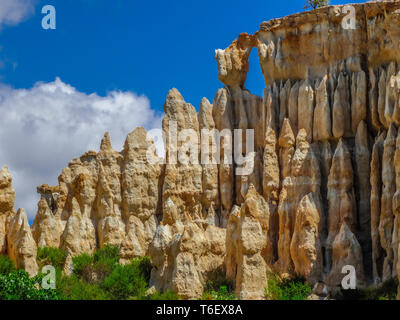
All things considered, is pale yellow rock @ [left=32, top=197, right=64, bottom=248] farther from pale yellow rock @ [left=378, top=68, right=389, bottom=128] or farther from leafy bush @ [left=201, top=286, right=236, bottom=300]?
pale yellow rock @ [left=378, top=68, right=389, bottom=128]

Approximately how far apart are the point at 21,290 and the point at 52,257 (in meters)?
7.86

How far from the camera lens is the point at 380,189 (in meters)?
39.7

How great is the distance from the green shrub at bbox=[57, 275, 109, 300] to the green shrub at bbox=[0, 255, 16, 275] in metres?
2.22

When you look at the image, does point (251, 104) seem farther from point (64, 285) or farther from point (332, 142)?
point (64, 285)

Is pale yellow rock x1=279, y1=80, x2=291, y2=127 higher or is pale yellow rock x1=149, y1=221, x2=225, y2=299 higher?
pale yellow rock x1=279, y1=80, x2=291, y2=127

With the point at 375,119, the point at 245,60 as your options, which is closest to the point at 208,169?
the point at 245,60

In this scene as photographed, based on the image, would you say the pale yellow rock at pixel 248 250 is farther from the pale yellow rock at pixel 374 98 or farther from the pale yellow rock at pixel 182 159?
the pale yellow rock at pixel 182 159

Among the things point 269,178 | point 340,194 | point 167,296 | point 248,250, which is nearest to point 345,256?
point 340,194

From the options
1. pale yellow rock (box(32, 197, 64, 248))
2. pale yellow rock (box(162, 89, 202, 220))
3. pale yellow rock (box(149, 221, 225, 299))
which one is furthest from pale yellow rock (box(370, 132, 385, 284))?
pale yellow rock (box(32, 197, 64, 248))

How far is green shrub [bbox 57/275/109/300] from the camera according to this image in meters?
39.0

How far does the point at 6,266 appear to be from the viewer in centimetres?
4147

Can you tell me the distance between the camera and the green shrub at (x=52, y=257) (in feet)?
144
